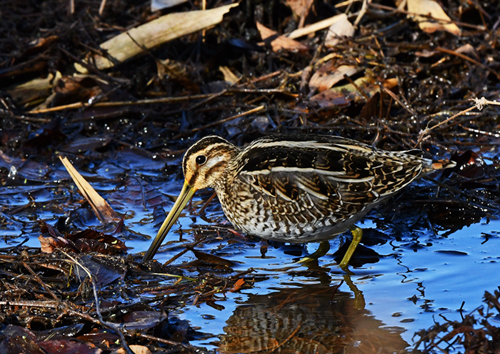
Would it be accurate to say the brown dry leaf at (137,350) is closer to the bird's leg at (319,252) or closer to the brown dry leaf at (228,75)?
the bird's leg at (319,252)

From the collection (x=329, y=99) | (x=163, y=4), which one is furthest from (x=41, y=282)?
(x=163, y=4)

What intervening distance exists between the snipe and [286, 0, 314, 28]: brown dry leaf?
2907mm

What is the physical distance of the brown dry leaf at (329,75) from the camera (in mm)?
6301

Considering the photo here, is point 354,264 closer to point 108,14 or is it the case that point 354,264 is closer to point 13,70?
point 13,70

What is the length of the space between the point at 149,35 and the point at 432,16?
9.67 ft

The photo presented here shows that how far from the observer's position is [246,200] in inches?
171

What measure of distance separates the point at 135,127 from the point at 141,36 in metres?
0.95

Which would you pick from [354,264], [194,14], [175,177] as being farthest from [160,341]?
[194,14]

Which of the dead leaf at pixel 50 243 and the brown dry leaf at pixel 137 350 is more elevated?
the dead leaf at pixel 50 243

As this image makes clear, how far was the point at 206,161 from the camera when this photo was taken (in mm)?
4633

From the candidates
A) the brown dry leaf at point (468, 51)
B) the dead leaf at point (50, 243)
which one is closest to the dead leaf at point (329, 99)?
the brown dry leaf at point (468, 51)

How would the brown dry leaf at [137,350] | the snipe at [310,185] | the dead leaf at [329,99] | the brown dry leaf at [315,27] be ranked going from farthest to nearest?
the brown dry leaf at [315,27] → the dead leaf at [329,99] → the snipe at [310,185] → the brown dry leaf at [137,350]

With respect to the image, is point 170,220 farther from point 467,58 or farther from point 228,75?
point 467,58

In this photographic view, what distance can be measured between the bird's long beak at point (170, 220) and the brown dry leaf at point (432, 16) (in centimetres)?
351
